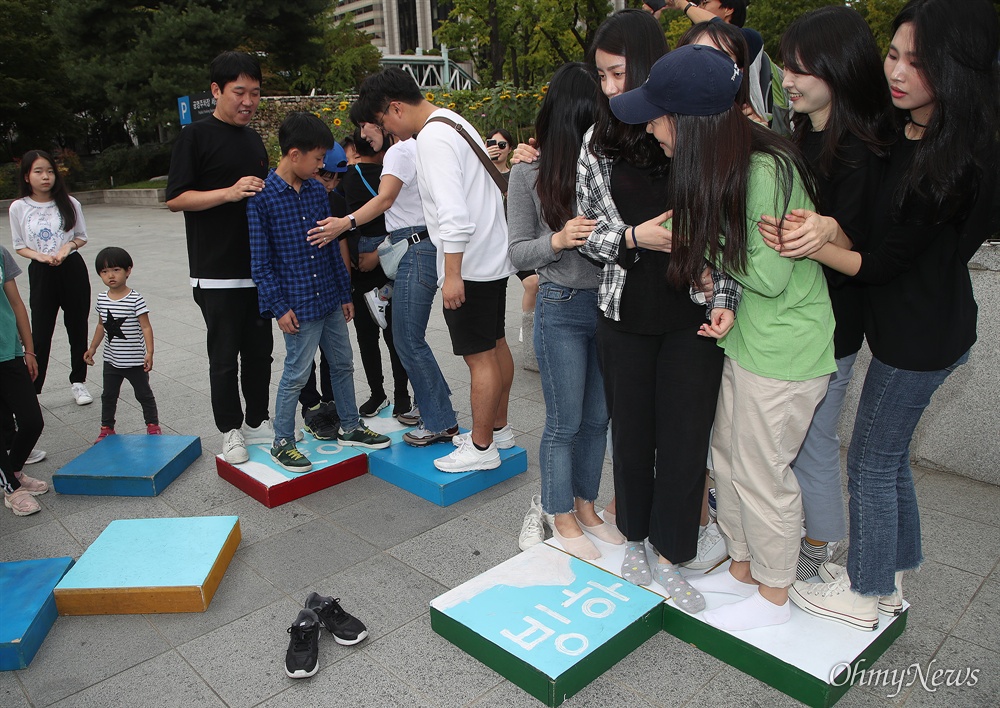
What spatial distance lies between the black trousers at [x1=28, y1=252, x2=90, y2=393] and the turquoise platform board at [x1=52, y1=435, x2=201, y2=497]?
1.14 meters

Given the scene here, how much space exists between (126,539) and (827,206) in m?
3.00

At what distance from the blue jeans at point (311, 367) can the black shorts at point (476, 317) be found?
797 millimetres

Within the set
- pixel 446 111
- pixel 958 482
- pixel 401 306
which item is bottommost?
pixel 958 482

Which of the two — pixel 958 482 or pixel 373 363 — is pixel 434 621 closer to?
pixel 373 363

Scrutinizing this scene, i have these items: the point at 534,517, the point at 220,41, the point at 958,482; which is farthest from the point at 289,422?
the point at 220,41

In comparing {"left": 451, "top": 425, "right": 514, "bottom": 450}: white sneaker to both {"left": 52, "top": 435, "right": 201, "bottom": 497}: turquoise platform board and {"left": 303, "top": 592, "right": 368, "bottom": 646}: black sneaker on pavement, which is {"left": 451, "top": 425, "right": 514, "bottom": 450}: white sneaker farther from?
{"left": 52, "top": 435, "right": 201, "bottom": 497}: turquoise platform board

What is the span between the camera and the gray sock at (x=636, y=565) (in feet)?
8.94

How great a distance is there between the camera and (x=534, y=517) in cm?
328

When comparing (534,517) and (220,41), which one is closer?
(534,517)

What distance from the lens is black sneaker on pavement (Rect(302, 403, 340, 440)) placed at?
4.34 metres

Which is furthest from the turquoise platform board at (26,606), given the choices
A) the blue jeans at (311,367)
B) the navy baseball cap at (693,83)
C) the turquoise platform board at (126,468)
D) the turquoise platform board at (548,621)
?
the navy baseball cap at (693,83)

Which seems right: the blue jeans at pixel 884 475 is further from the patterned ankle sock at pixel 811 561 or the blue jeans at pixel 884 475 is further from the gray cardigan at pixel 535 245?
the gray cardigan at pixel 535 245

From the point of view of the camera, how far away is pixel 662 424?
2453 mm

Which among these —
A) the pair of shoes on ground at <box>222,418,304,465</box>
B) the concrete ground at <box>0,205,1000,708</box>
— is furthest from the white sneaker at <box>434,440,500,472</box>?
the pair of shoes on ground at <box>222,418,304,465</box>
